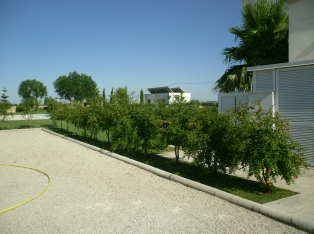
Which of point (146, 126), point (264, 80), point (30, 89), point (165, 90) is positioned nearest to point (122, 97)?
point (146, 126)

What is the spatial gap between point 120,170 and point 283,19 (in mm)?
9673

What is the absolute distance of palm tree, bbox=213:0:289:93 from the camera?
40.3 feet

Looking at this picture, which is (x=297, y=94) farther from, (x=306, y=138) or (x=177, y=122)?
(x=177, y=122)

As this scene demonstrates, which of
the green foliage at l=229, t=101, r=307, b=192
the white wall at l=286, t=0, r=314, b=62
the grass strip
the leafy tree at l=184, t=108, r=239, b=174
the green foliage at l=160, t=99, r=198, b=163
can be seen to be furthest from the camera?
the white wall at l=286, t=0, r=314, b=62

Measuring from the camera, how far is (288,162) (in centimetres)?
562

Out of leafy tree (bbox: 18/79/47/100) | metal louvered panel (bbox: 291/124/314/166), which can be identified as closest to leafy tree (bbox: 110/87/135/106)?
metal louvered panel (bbox: 291/124/314/166)

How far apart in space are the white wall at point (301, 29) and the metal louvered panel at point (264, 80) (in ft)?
10.1

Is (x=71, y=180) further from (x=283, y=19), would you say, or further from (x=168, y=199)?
(x=283, y=19)

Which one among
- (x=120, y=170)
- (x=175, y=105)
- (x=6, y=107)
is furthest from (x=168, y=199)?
(x=6, y=107)

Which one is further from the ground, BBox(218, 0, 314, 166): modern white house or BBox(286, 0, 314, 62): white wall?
BBox(286, 0, 314, 62): white wall

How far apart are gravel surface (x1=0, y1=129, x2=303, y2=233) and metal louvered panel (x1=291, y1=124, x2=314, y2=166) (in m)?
3.97

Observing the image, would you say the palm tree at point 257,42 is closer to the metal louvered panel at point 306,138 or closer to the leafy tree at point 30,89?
the metal louvered panel at point 306,138

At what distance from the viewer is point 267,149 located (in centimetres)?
573

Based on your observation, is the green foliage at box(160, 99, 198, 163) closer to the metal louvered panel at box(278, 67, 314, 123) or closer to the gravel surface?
the gravel surface
